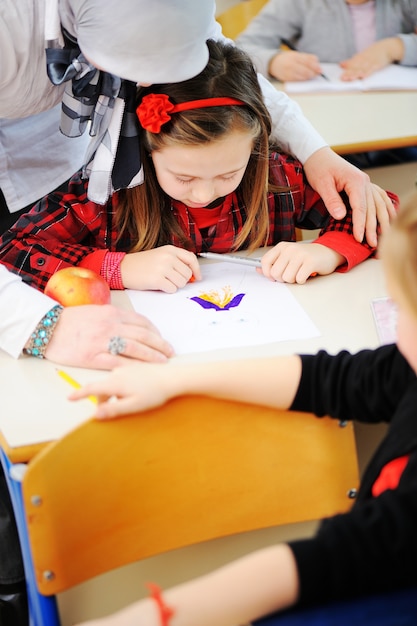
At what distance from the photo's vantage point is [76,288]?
138cm

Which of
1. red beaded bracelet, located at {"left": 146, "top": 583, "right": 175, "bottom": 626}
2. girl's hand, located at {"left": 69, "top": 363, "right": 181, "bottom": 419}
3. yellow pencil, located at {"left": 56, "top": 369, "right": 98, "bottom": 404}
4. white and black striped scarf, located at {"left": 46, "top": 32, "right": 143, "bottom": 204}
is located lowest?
yellow pencil, located at {"left": 56, "top": 369, "right": 98, "bottom": 404}

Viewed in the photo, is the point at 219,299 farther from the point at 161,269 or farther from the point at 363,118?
the point at 363,118

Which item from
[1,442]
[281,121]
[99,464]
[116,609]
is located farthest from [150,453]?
[281,121]

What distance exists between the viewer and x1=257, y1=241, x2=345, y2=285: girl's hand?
152 centimetres

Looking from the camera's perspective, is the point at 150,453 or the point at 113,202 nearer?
the point at 150,453

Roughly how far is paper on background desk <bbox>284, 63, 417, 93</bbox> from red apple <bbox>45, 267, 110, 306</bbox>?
1359 mm

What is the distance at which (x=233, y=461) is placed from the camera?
Answer: 1077mm

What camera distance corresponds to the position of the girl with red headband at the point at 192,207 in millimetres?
1468

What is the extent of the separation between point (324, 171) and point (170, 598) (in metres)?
1.07

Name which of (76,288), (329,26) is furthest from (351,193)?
(329,26)

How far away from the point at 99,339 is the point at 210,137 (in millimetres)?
451

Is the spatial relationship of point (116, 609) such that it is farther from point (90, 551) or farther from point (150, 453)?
point (150, 453)

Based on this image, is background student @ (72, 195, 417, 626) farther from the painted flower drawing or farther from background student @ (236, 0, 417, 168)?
background student @ (236, 0, 417, 168)

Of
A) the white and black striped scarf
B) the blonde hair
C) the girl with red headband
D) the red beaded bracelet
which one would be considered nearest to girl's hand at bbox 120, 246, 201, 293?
the girl with red headband
